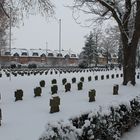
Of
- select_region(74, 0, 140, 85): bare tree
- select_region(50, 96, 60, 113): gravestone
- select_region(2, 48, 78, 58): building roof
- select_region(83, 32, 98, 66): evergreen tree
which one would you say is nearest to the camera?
select_region(50, 96, 60, 113): gravestone

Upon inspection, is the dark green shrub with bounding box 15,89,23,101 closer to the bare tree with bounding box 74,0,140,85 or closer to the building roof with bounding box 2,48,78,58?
the bare tree with bounding box 74,0,140,85

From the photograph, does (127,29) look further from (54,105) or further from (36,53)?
(36,53)

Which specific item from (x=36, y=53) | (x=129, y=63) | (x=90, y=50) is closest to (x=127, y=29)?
(x=129, y=63)

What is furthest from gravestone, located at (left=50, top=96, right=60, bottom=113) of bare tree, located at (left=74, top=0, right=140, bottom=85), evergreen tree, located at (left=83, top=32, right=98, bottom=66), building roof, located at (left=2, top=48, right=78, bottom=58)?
building roof, located at (left=2, top=48, right=78, bottom=58)

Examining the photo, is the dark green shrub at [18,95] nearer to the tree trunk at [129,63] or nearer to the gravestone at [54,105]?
the gravestone at [54,105]

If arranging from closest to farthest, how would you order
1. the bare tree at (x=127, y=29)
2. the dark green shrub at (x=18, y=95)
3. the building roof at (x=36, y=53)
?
the dark green shrub at (x=18, y=95), the bare tree at (x=127, y=29), the building roof at (x=36, y=53)

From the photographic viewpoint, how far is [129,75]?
18.7 m

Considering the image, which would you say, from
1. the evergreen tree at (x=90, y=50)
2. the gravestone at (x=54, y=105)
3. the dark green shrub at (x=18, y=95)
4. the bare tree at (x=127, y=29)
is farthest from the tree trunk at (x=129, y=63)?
the evergreen tree at (x=90, y=50)

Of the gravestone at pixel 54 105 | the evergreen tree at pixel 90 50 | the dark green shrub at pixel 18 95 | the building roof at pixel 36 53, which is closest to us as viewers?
the gravestone at pixel 54 105

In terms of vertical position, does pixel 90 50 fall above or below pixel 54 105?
above

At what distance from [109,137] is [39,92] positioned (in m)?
4.24

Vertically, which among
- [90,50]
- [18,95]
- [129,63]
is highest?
[90,50]

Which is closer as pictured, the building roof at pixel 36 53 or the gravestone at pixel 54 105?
the gravestone at pixel 54 105

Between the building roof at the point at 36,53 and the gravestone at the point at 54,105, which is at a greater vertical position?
the building roof at the point at 36,53
